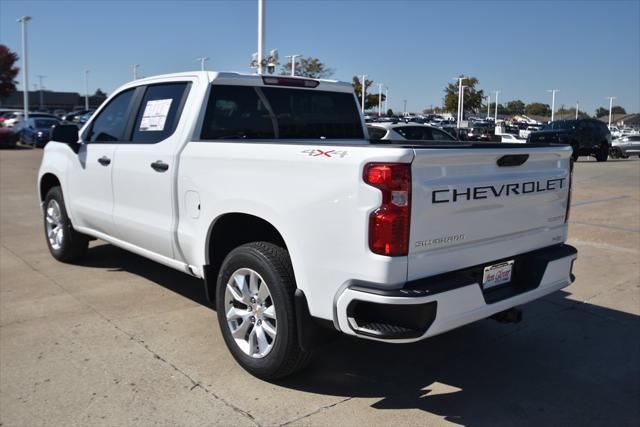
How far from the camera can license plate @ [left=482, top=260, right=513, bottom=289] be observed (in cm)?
359

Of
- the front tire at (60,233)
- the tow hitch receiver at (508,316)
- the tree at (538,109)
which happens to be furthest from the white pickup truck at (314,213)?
the tree at (538,109)

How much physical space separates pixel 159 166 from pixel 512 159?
261cm

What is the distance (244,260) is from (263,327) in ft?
1.44

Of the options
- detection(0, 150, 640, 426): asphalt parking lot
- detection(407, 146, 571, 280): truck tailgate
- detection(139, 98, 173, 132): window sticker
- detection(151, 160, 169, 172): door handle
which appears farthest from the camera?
detection(139, 98, 173, 132): window sticker

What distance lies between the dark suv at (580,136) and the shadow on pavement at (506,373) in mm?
21084

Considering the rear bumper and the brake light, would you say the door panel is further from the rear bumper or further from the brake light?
the rear bumper

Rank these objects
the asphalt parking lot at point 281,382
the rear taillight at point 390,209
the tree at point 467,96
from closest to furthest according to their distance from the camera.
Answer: the rear taillight at point 390,209, the asphalt parking lot at point 281,382, the tree at point 467,96

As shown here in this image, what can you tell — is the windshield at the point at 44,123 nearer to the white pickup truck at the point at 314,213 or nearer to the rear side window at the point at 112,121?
the rear side window at the point at 112,121

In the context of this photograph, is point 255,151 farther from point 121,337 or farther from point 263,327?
point 121,337

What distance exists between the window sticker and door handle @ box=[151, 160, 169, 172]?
312mm

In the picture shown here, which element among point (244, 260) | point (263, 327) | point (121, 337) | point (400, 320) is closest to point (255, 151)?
point (244, 260)

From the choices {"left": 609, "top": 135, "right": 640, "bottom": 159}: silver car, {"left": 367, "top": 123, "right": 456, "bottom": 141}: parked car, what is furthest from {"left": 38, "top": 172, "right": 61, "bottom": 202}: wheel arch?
{"left": 609, "top": 135, "right": 640, "bottom": 159}: silver car

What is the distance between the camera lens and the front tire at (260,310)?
11.7 feet

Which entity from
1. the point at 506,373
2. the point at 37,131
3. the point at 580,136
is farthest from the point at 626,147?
the point at 506,373
